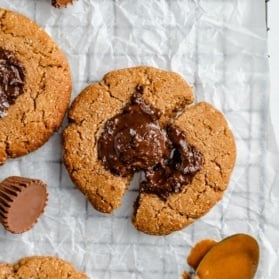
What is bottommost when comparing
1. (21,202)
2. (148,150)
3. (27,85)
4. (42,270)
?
(42,270)

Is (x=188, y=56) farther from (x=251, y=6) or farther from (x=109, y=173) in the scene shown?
(x=109, y=173)

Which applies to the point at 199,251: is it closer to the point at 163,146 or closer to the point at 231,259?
the point at 231,259

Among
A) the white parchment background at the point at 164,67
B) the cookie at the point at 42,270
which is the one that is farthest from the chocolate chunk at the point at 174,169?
the cookie at the point at 42,270

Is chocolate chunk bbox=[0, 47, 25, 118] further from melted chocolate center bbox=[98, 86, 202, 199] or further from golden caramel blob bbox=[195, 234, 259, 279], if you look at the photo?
golden caramel blob bbox=[195, 234, 259, 279]

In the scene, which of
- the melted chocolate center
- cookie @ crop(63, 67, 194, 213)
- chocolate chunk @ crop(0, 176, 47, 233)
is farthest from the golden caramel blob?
chocolate chunk @ crop(0, 176, 47, 233)

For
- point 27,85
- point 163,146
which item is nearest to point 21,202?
point 27,85

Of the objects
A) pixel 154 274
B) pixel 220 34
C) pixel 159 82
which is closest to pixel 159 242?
pixel 154 274

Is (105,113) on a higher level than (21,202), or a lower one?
higher
